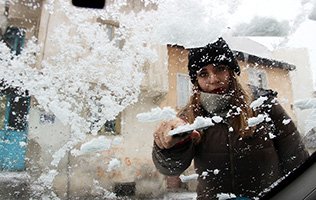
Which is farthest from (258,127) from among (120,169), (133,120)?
(120,169)

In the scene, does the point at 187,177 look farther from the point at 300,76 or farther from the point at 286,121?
the point at 300,76

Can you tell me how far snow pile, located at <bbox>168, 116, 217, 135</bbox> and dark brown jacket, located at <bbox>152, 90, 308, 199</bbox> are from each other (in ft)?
0.10

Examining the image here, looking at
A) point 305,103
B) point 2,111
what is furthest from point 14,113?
point 305,103

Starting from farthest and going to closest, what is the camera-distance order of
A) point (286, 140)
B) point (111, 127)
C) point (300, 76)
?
Result: point (300, 76)
point (111, 127)
point (286, 140)

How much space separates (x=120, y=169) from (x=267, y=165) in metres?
0.73

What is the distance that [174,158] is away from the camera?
4.75 feet

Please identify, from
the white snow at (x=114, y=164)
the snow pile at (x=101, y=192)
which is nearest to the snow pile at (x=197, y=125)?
the white snow at (x=114, y=164)

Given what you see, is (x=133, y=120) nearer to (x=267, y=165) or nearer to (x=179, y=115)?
(x=179, y=115)

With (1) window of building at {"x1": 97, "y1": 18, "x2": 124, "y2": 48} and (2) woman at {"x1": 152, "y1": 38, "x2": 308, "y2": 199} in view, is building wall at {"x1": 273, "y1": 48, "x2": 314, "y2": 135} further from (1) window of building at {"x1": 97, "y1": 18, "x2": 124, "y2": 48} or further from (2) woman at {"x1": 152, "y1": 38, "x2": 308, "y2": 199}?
(1) window of building at {"x1": 97, "y1": 18, "x2": 124, "y2": 48}

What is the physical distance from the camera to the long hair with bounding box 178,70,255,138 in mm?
1519

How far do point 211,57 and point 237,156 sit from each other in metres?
0.51

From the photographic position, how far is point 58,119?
1657 millimetres

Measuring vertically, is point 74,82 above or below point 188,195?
above

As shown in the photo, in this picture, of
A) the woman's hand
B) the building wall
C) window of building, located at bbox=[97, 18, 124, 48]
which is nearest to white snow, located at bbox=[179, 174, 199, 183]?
the woman's hand
